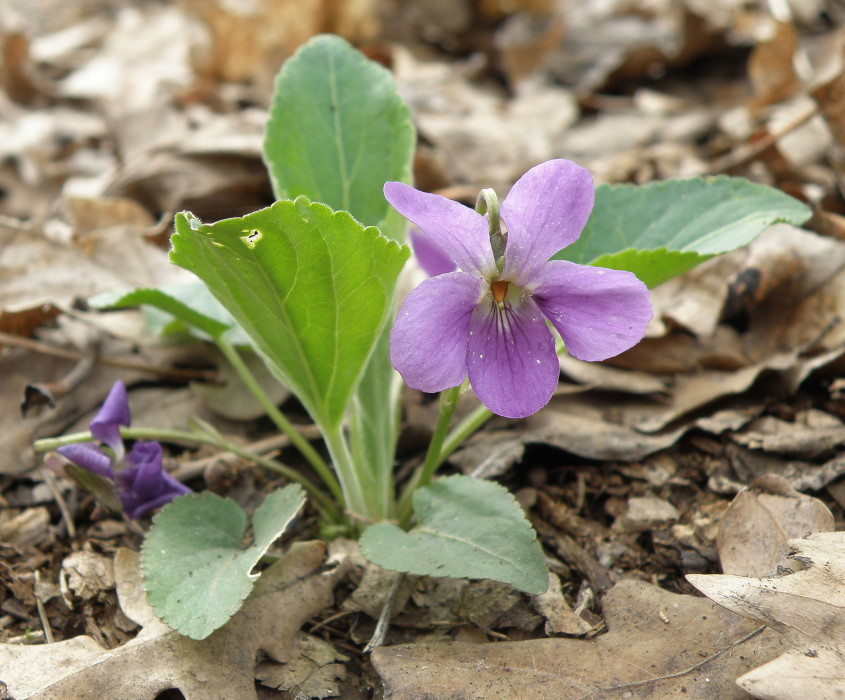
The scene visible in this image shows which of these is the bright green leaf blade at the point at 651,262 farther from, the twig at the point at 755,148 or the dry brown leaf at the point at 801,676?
the twig at the point at 755,148

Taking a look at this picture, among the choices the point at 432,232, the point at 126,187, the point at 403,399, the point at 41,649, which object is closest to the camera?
the point at 432,232

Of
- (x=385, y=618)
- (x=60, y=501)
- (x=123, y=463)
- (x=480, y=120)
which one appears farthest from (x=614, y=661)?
(x=480, y=120)

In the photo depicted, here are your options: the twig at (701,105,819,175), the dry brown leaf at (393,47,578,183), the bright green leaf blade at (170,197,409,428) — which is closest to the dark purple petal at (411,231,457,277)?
the bright green leaf blade at (170,197,409,428)

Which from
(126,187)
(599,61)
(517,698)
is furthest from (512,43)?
(517,698)

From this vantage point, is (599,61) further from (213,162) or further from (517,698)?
(517,698)

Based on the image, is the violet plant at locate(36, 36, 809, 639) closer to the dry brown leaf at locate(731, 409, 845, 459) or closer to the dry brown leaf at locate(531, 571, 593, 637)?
the dry brown leaf at locate(531, 571, 593, 637)

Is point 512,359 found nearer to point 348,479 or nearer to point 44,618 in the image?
point 348,479
